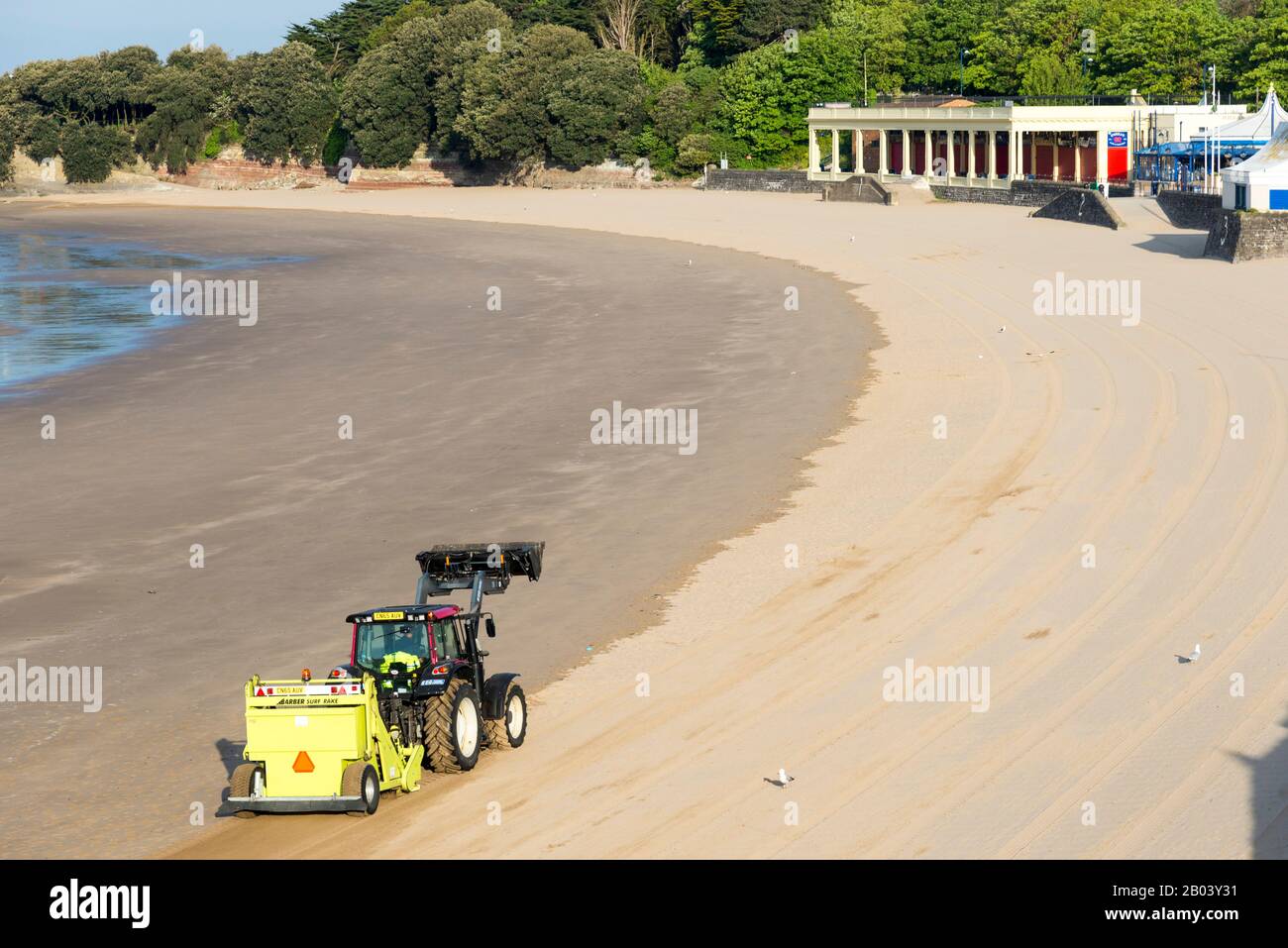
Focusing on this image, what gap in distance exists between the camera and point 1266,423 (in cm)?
2991

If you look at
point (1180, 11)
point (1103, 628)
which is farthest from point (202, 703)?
point (1180, 11)

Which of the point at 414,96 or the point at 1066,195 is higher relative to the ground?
the point at 414,96

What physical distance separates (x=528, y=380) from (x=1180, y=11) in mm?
67790

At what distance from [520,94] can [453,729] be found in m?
103

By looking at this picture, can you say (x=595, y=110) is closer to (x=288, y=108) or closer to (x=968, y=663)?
(x=288, y=108)

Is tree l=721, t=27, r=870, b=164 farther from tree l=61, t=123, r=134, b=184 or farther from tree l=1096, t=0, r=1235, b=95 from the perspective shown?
tree l=61, t=123, r=134, b=184

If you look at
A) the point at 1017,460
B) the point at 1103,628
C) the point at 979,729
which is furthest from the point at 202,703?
the point at 1017,460

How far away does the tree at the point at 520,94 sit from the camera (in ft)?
371

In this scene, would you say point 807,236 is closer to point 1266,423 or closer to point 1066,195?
point 1066,195

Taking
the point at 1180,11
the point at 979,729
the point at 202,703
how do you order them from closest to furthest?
the point at 979,729 < the point at 202,703 < the point at 1180,11
